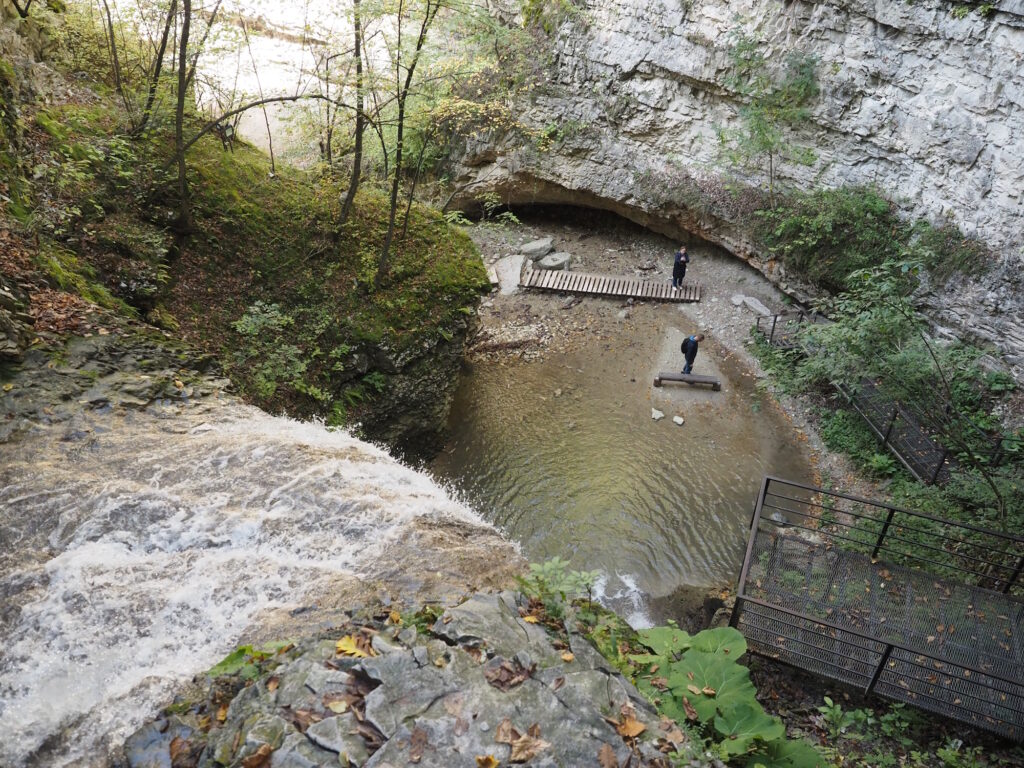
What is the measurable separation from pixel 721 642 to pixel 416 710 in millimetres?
2778

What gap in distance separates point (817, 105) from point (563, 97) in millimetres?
6573

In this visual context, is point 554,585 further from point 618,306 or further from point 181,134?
point 618,306

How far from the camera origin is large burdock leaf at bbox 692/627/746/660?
183 inches

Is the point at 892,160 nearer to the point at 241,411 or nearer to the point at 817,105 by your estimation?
the point at 817,105

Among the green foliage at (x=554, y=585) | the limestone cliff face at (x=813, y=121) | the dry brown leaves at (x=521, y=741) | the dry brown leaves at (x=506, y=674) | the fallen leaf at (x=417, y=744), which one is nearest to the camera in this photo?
the fallen leaf at (x=417, y=744)

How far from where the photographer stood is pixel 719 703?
4035mm

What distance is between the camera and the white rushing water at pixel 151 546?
3.60m

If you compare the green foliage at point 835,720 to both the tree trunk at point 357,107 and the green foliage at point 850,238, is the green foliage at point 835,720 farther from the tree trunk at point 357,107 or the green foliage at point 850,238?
the tree trunk at point 357,107

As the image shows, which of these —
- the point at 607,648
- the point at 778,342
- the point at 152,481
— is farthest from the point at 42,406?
the point at 778,342

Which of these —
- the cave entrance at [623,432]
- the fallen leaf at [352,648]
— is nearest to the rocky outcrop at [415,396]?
the cave entrance at [623,432]

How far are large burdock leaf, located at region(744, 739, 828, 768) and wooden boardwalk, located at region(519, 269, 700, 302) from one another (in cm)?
1240

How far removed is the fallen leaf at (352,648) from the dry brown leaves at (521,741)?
3.03 ft

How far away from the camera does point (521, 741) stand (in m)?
3.14

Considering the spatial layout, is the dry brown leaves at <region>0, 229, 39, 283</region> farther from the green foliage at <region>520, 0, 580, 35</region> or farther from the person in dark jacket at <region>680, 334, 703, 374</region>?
the green foliage at <region>520, 0, 580, 35</region>
